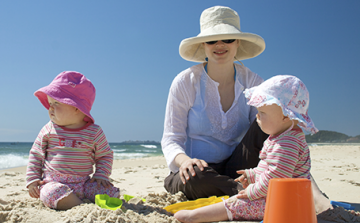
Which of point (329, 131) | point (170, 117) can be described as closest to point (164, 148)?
point (170, 117)

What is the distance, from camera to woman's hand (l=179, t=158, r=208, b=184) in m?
2.11

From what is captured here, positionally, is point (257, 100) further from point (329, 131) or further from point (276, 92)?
point (329, 131)

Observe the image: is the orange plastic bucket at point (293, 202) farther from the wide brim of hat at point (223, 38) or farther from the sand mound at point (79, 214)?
the wide brim of hat at point (223, 38)

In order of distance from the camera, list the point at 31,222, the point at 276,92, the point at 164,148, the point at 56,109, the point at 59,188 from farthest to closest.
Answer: the point at 164,148 < the point at 56,109 < the point at 59,188 < the point at 276,92 < the point at 31,222

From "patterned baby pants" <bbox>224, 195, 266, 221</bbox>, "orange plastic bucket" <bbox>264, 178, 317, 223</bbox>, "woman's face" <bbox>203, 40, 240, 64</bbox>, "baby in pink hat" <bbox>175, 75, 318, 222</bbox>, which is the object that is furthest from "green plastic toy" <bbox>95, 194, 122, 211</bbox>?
"woman's face" <bbox>203, 40, 240, 64</bbox>

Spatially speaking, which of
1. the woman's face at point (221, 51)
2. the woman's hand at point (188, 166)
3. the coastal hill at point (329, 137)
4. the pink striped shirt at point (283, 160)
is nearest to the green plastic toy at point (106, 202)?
the woman's hand at point (188, 166)

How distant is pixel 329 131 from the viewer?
138ft

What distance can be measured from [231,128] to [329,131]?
45326 millimetres

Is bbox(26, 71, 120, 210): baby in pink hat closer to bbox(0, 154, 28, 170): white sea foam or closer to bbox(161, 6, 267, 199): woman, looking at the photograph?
bbox(161, 6, 267, 199): woman

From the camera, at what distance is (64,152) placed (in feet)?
6.75

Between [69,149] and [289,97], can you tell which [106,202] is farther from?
[289,97]

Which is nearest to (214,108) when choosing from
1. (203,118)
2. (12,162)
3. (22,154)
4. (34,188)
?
(203,118)

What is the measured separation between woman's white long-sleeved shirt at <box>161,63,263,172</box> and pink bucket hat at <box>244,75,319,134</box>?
899 millimetres

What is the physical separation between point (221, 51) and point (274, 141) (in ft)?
3.92
